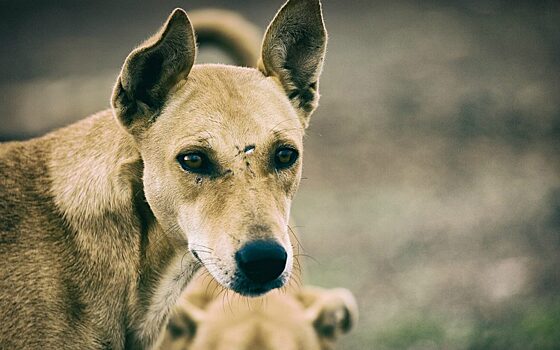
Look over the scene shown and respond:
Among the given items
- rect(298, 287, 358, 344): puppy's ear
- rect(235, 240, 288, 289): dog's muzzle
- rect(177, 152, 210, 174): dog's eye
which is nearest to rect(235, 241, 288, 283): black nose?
rect(235, 240, 288, 289): dog's muzzle

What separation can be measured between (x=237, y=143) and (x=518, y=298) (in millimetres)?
4219

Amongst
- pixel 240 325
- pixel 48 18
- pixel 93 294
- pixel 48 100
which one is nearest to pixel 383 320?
pixel 240 325

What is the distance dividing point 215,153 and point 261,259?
0.47 m

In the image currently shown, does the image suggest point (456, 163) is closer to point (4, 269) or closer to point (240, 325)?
point (240, 325)

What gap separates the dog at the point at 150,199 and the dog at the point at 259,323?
1.48 m

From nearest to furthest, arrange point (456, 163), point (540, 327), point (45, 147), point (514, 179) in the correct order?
point (45, 147) → point (540, 327) → point (514, 179) → point (456, 163)

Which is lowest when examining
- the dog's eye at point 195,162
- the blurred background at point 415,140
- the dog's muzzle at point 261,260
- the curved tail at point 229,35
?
the blurred background at point 415,140

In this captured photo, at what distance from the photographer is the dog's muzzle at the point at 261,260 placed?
2.74 metres

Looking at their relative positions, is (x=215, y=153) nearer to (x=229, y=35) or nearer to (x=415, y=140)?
(x=229, y=35)

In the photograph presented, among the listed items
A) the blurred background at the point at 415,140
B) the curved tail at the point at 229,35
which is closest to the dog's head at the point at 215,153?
the curved tail at the point at 229,35

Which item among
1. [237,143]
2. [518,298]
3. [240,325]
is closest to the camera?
[237,143]

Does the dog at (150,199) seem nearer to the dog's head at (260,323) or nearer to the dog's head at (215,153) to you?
the dog's head at (215,153)

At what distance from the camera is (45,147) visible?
3.34 meters

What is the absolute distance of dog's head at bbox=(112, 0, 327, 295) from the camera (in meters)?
2.81
